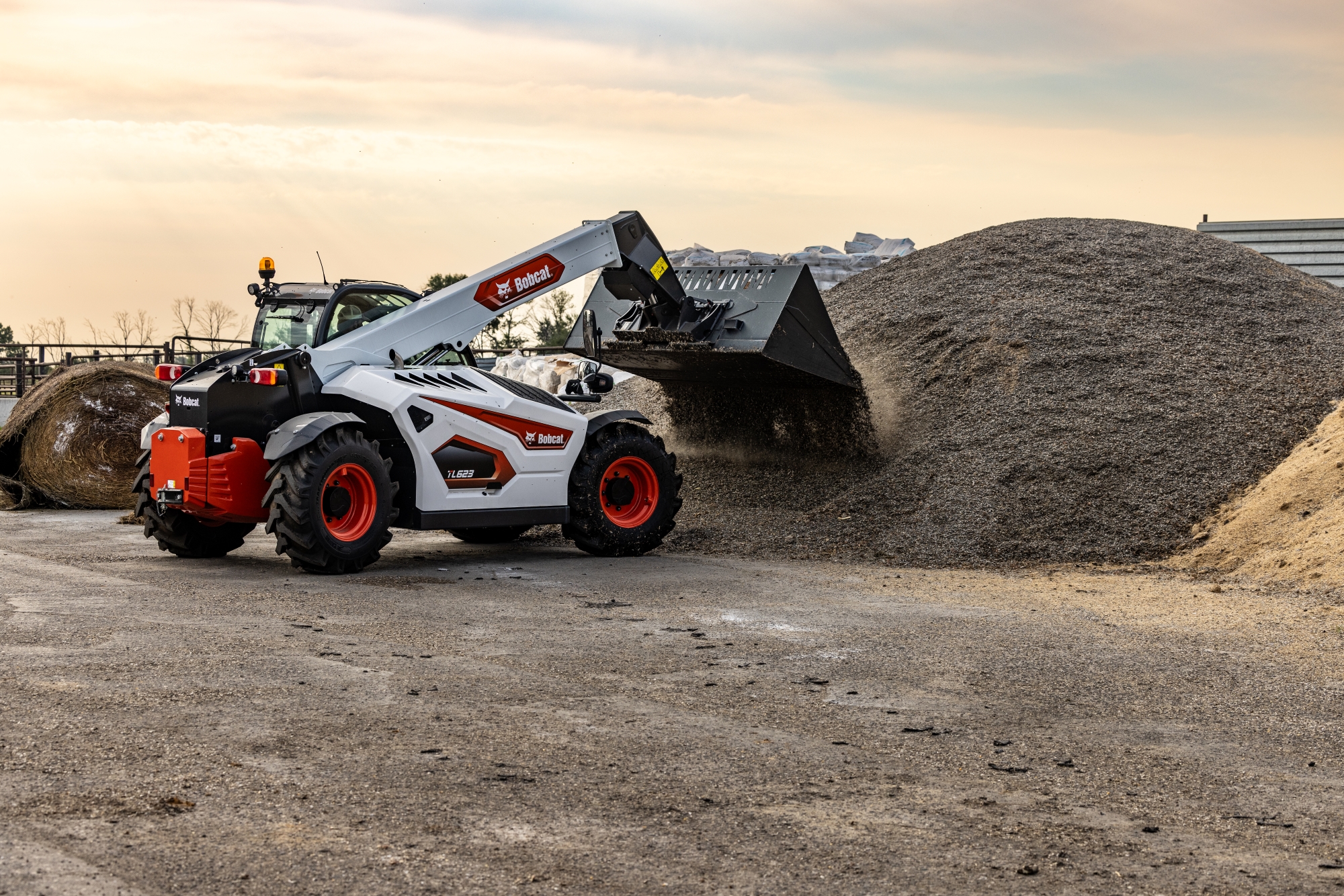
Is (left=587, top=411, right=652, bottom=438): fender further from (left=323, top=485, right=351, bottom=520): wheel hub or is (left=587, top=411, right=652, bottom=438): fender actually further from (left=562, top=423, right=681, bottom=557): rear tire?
(left=323, top=485, right=351, bottom=520): wheel hub

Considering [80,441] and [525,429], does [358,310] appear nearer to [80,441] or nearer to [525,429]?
[525,429]

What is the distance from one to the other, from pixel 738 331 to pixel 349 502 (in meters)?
4.04

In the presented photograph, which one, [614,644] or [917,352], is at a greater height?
[917,352]

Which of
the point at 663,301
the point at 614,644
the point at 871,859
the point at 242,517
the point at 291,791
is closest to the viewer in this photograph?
the point at 871,859

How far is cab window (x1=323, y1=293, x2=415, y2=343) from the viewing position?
34.1ft

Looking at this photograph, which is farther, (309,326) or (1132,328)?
(1132,328)

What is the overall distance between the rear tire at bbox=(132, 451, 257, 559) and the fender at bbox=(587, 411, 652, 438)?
2.86 m

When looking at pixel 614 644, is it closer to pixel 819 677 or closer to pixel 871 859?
pixel 819 677

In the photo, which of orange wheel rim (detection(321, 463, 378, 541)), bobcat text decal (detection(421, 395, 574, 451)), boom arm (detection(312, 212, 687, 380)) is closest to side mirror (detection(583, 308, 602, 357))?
boom arm (detection(312, 212, 687, 380))

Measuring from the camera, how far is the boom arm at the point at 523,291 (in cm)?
1042

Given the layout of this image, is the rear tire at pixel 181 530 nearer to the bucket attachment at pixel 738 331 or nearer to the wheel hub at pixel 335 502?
the wheel hub at pixel 335 502

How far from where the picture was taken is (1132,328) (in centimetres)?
1416

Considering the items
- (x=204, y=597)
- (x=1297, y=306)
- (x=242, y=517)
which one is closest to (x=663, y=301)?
(x=242, y=517)

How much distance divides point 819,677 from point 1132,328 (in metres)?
9.01
